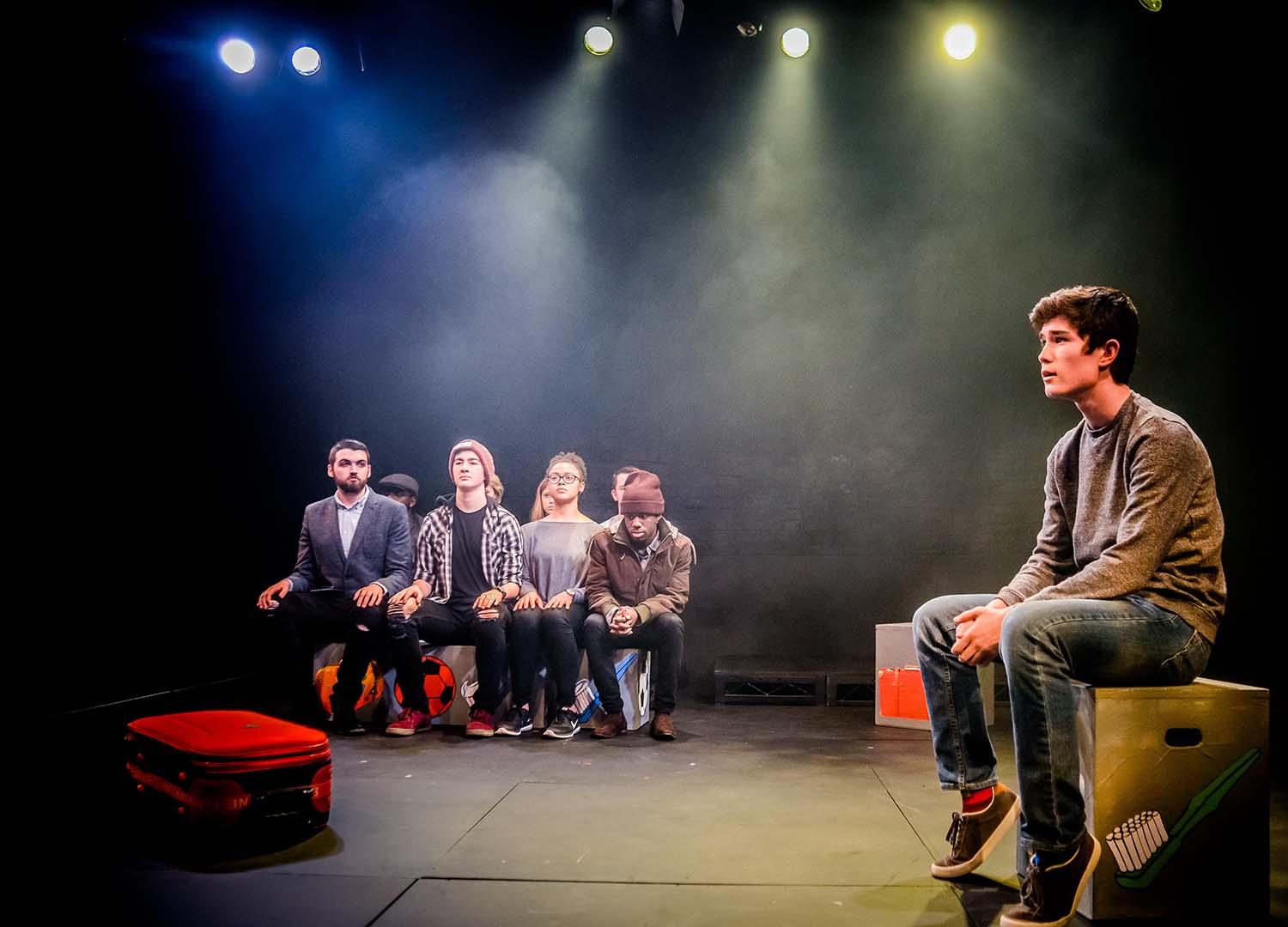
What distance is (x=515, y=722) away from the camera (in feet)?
14.4

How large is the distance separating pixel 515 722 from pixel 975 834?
8.50 feet

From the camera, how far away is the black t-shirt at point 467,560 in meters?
4.61

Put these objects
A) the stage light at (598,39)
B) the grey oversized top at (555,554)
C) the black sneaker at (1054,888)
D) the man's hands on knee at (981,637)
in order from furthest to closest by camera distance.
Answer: the stage light at (598,39)
the grey oversized top at (555,554)
the man's hands on knee at (981,637)
the black sneaker at (1054,888)

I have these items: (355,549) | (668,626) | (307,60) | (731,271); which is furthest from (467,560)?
(307,60)

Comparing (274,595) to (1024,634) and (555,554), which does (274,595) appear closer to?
(555,554)

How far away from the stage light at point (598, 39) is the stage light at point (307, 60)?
169 centimetres

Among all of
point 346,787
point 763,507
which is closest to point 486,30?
point 763,507

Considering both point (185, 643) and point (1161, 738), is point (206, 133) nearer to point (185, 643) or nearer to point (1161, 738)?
point (185, 643)

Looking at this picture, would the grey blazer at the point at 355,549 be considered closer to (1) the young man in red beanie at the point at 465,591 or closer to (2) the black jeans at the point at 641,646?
(1) the young man in red beanie at the point at 465,591

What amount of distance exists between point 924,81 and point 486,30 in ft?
9.31

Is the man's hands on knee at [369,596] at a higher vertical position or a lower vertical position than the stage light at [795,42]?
lower

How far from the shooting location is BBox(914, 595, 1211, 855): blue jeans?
188 cm

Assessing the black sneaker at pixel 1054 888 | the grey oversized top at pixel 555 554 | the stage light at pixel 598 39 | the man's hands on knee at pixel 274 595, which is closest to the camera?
the black sneaker at pixel 1054 888

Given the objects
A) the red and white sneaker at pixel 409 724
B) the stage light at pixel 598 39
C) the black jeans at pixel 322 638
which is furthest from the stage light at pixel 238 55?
the red and white sneaker at pixel 409 724
